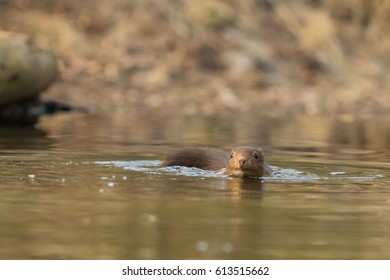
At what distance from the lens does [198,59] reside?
3020cm

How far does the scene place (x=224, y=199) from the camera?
34.5 feet

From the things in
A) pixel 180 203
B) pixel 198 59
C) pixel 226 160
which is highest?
pixel 198 59

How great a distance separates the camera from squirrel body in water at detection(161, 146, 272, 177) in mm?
12477

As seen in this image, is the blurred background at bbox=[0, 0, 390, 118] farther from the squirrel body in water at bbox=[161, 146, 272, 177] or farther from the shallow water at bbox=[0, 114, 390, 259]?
the squirrel body in water at bbox=[161, 146, 272, 177]

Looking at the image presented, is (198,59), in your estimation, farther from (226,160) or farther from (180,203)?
(180,203)

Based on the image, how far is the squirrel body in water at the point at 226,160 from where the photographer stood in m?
12.5

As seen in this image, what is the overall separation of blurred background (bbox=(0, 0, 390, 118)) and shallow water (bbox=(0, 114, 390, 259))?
10220mm

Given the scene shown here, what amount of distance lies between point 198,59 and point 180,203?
20.3m

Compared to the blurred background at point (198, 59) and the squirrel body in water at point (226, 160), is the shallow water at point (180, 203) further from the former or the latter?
the blurred background at point (198, 59)

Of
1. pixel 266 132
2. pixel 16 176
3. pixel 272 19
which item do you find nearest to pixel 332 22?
pixel 272 19

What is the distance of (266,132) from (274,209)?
11506mm

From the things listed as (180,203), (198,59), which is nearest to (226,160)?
(180,203)

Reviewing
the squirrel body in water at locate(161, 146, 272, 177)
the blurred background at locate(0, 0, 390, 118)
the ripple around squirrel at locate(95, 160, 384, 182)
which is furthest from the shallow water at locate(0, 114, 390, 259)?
the blurred background at locate(0, 0, 390, 118)
